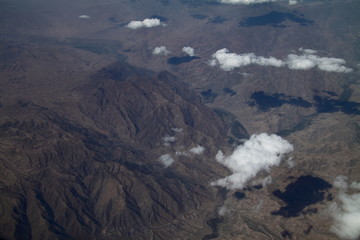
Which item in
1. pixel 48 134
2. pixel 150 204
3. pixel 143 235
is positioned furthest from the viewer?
pixel 48 134

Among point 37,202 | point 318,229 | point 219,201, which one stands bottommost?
point 219,201

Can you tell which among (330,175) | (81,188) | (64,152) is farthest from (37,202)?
(330,175)

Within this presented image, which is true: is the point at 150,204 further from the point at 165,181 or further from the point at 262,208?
the point at 262,208

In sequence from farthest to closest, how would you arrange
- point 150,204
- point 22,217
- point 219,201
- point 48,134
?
point 48,134 < point 219,201 < point 150,204 < point 22,217

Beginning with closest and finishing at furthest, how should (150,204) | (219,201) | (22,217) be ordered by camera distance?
(22,217) → (150,204) → (219,201)

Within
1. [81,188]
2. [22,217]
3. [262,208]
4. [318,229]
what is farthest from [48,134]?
[318,229]

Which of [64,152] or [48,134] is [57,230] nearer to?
[64,152]

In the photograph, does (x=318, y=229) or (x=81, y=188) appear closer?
(x=318, y=229)

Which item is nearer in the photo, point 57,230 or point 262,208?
point 57,230

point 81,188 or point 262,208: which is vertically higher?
point 81,188
